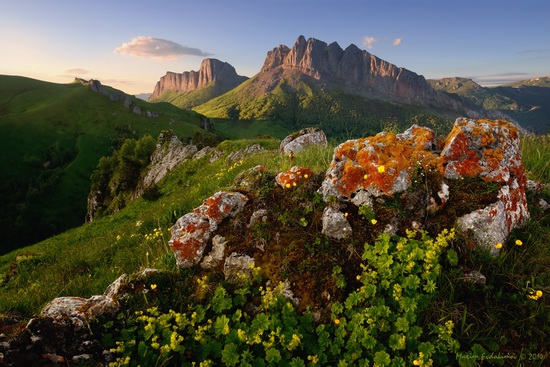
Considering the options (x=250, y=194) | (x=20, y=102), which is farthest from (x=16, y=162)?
(x=250, y=194)

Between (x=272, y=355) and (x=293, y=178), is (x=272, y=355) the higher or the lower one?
the lower one

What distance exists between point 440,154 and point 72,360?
7.78m

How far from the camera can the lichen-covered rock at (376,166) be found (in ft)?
18.9

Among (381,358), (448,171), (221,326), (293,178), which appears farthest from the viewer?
(293,178)

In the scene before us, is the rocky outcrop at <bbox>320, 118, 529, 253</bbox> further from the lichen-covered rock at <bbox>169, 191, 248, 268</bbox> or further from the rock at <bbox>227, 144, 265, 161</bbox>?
the rock at <bbox>227, 144, 265, 161</bbox>

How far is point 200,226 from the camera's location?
623 cm

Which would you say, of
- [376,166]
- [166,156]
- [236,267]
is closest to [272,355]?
[236,267]

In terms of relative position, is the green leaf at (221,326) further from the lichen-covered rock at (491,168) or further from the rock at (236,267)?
the lichen-covered rock at (491,168)

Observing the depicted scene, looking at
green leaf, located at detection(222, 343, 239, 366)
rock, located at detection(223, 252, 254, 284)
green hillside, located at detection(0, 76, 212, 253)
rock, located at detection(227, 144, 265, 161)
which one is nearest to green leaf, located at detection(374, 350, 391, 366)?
green leaf, located at detection(222, 343, 239, 366)

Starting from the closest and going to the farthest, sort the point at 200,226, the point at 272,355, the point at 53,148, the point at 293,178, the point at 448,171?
the point at 272,355 < the point at 448,171 < the point at 200,226 < the point at 293,178 < the point at 53,148

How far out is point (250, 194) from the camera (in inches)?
271

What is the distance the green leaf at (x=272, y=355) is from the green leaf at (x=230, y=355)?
41 cm

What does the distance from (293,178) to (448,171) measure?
3.34m

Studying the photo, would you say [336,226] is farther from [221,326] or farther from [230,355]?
[230,355]
